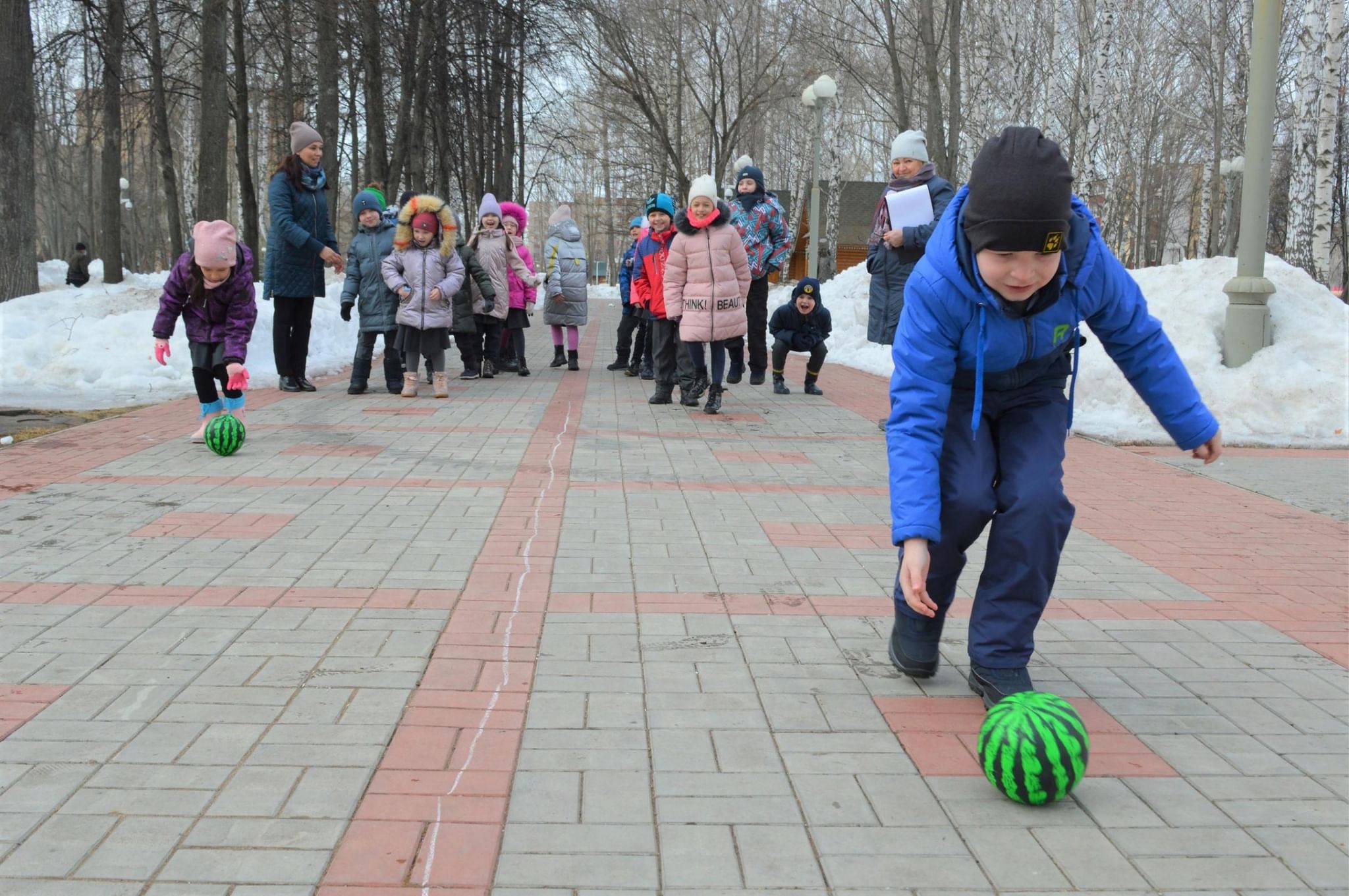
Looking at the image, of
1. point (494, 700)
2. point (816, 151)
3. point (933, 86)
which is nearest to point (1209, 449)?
point (494, 700)

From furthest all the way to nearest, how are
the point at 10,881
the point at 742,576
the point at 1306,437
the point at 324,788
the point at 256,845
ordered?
the point at 1306,437
the point at 742,576
the point at 324,788
the point at 256,845
the point at 10,881

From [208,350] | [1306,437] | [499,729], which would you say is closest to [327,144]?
[208,350]

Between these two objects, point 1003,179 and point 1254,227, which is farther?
point 1254,227

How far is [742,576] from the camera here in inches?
209

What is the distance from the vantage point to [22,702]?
12.0 ft

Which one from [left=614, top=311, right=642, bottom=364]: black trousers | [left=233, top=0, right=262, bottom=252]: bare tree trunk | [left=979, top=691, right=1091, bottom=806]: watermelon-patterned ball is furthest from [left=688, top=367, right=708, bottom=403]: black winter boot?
[left=233, top=0, right=262, bottom=252]: bare tree trunk

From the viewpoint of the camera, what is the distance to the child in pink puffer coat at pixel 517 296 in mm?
13734

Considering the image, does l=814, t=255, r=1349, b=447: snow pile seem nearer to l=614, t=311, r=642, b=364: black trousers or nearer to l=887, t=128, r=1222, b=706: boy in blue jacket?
l=614, t=311, r=642, b=364: black trousers

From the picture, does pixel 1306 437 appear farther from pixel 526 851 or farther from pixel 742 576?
pixel 526 851

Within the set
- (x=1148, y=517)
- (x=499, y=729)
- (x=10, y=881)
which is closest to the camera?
(x=10, y=881)

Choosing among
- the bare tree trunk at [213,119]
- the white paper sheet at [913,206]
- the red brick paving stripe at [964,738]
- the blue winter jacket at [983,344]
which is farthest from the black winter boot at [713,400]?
the bare tree trunk at [213,119]

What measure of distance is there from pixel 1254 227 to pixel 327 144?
688 inches

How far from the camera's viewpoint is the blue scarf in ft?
37.3

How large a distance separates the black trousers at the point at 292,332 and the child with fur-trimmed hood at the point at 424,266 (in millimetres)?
882
